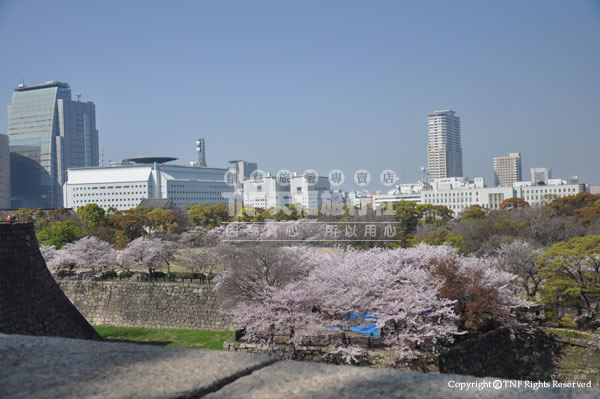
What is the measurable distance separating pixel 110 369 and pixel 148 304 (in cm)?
1998

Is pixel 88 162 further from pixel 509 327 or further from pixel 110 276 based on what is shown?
pixel 509 327

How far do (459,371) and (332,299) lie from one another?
12.4 ft

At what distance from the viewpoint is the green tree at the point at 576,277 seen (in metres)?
16.1

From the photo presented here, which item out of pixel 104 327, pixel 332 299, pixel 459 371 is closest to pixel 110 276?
pixel 104 327

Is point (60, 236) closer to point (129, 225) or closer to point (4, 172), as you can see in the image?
point (129, 225)

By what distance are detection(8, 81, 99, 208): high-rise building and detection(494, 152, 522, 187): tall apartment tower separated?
423ft

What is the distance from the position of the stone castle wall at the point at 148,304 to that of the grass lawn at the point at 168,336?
461 millimetres

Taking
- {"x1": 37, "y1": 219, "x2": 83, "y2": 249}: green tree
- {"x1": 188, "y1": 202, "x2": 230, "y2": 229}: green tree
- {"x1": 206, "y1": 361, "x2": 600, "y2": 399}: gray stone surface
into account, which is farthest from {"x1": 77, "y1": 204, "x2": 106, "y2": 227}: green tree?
{"x1": 206, "y1": 361, "x2": 600, "y2": 399}: gray stone surface

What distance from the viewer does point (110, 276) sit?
2438cm

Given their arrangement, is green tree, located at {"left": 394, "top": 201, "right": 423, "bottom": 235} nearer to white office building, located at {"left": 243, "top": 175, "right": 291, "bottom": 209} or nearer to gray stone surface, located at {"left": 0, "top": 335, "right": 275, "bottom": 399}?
gray stone surface, located at {"left": 0, "top": 335, "right": 275, "bottom": 399}

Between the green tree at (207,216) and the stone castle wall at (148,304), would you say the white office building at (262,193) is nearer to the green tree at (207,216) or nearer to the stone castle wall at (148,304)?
the green tree at (207,216)

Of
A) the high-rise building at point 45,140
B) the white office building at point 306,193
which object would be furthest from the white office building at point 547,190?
the high-rise building at point 45,140

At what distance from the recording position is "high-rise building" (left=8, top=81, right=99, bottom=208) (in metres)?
128

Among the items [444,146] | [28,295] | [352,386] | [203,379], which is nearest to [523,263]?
[28,295]
